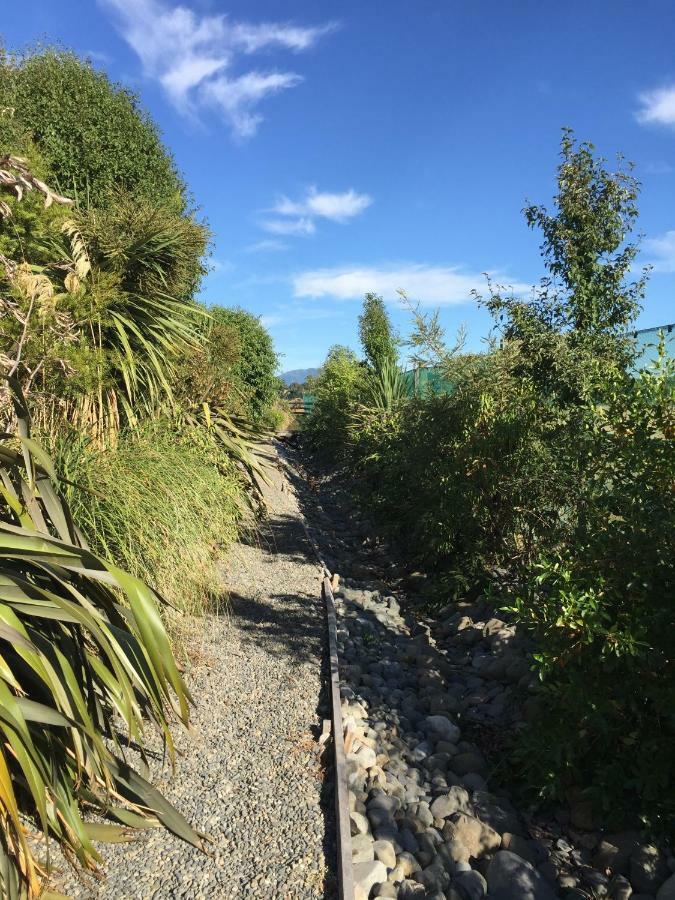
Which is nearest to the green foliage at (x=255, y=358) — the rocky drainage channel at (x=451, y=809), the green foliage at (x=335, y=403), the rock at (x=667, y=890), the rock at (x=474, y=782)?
the green foliage at (x=335, y=403)

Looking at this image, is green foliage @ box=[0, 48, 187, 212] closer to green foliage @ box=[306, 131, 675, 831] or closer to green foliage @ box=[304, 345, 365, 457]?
green foliage @ box=[306, 131, 675, 831]

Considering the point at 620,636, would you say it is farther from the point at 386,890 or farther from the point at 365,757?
the point at 365,757

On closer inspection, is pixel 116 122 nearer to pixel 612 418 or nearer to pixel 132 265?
pixel 132 265

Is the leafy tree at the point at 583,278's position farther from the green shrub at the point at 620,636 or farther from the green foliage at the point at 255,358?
the green foliage at the point at 255,358

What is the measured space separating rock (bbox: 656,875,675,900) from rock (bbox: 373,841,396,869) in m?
1.23

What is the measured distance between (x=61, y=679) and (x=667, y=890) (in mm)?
2849

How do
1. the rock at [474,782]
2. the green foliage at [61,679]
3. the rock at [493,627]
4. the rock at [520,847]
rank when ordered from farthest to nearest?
1. the rock at [493,627]
2. the rock at [474,782]
3. the rock at [520,847]
4. the green foliage at [61,679]

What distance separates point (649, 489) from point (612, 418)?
0.52 metres

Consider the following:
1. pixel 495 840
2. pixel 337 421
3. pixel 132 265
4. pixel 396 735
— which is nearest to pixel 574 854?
pixel 495 840

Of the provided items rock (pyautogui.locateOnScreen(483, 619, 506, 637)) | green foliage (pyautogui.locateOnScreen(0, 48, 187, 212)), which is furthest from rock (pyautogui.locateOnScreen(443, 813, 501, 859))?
green foliage (pyautogui.locateOnScreen(0, 48, 187, 212))

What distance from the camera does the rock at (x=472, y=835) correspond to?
10.8 ft

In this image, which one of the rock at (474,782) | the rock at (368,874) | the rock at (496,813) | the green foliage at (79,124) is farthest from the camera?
the green foliage at (79,124)

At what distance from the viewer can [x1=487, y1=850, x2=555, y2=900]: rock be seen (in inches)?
114

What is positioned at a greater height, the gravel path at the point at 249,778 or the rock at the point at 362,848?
the gravel path at the point at 249,778
